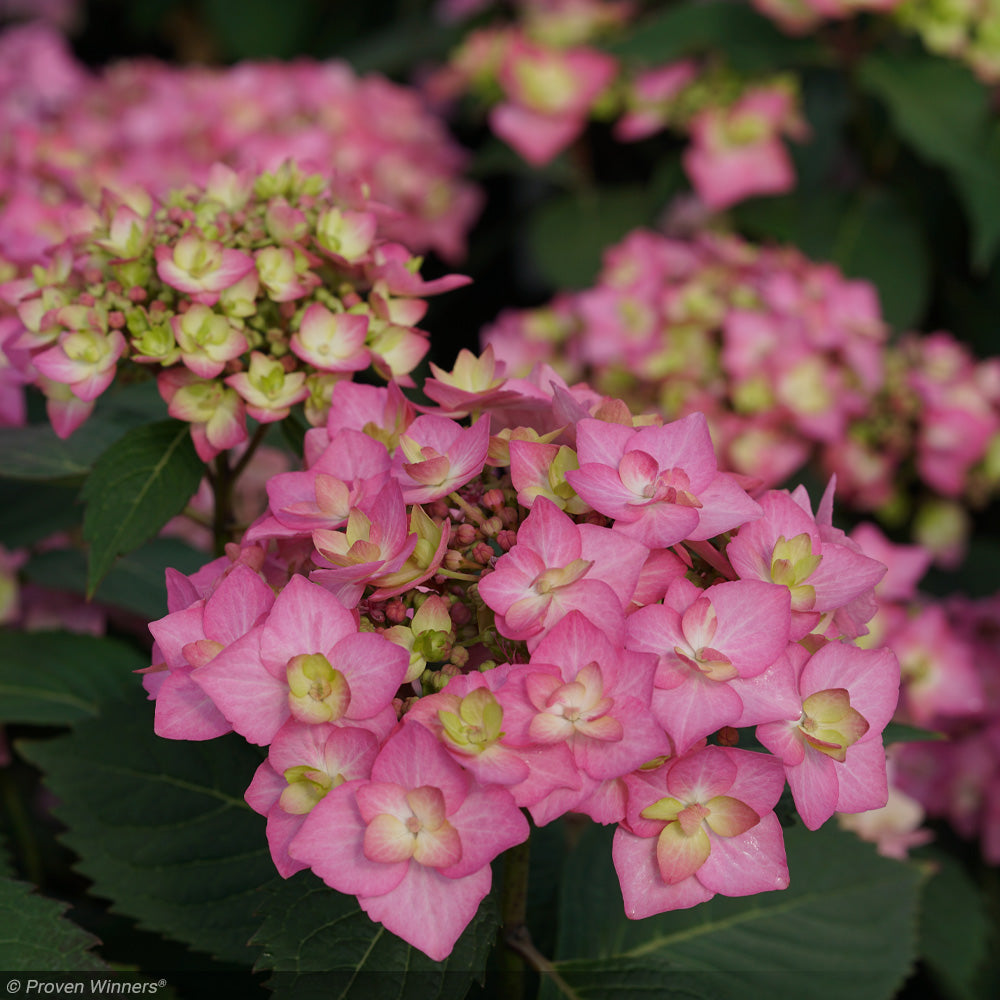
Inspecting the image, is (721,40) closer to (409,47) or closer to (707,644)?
(409,47)

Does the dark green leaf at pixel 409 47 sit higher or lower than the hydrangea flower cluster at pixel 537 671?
lower

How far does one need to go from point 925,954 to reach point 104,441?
0.93 m

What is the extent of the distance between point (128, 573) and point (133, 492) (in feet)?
0.84

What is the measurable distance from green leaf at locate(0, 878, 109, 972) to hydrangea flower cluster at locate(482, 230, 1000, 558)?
81 centimetres

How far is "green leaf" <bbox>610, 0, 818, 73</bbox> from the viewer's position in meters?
1.42

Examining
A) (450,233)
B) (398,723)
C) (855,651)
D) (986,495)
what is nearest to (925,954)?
(986,495)

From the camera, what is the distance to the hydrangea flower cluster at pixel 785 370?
113cm

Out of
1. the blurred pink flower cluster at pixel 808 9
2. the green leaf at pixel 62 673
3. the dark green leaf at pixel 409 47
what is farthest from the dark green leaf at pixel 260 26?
the green leaf at pixel 62 673

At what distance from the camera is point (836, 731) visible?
0.46 m

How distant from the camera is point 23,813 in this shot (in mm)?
840

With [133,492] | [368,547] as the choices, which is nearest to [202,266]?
[133,492]

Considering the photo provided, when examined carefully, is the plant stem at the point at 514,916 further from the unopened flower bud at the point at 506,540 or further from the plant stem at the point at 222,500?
the plant stem at the point at 222,500

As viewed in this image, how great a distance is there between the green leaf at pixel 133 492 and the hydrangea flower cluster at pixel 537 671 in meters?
0.13

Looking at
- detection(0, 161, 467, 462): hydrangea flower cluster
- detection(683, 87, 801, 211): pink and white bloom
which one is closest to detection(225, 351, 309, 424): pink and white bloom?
detection(0, 161, 467, 462): hydrangea flower cluster
